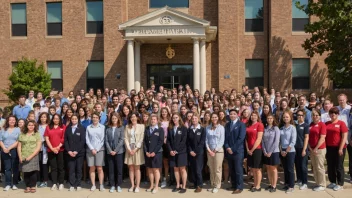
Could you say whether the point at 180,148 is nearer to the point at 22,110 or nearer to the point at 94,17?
the point at 22,110

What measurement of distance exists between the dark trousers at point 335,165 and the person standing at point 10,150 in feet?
23.5

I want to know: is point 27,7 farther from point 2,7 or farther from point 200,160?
point 200,160

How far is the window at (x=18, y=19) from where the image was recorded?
2197 centimetres

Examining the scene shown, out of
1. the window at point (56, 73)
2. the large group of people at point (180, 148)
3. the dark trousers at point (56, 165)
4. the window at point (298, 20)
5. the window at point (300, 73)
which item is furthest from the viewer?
the window at point (56, 73)

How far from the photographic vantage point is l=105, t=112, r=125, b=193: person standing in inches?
324

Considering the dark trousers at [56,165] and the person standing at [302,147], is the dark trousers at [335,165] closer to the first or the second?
the person standing at [302,147]

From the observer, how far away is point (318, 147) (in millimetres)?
7941

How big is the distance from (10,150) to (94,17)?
1421 centimetres

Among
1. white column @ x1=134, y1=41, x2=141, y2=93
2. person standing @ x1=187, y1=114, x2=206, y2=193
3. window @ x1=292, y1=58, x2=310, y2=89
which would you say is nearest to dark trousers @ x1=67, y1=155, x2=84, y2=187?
person standing @ x1=187, y1=114, x2=206, y2=193

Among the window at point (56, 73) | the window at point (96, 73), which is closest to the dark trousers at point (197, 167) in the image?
the window at point (96, 73)

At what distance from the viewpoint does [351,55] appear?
14.7 metres

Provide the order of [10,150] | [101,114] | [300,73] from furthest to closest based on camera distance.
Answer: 1. [300,73]
2. [101,114]
3. [10,150]

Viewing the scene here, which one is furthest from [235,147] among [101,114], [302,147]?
[101,114]

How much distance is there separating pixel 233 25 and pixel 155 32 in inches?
193
